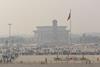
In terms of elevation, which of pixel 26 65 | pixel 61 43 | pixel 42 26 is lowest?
pixel 26 65

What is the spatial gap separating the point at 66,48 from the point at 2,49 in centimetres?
162

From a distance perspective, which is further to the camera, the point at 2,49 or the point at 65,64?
the point at 2,49

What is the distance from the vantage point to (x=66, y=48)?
6.87 m

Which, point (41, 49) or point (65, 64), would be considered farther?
point (41, 49)

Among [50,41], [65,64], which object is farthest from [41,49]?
[65,64]

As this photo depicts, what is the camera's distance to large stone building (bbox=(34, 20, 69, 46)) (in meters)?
6.80

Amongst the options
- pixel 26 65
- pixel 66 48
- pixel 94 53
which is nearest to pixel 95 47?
pixel 94 53

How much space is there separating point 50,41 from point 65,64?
74cm

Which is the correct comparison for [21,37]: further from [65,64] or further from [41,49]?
[65,64]

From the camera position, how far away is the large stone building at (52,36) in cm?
680

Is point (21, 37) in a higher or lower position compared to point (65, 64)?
higher

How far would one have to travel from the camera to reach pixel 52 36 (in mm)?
6848

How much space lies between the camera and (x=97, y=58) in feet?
21.8

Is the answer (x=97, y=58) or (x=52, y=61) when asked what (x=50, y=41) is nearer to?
(x=52, y=61)
